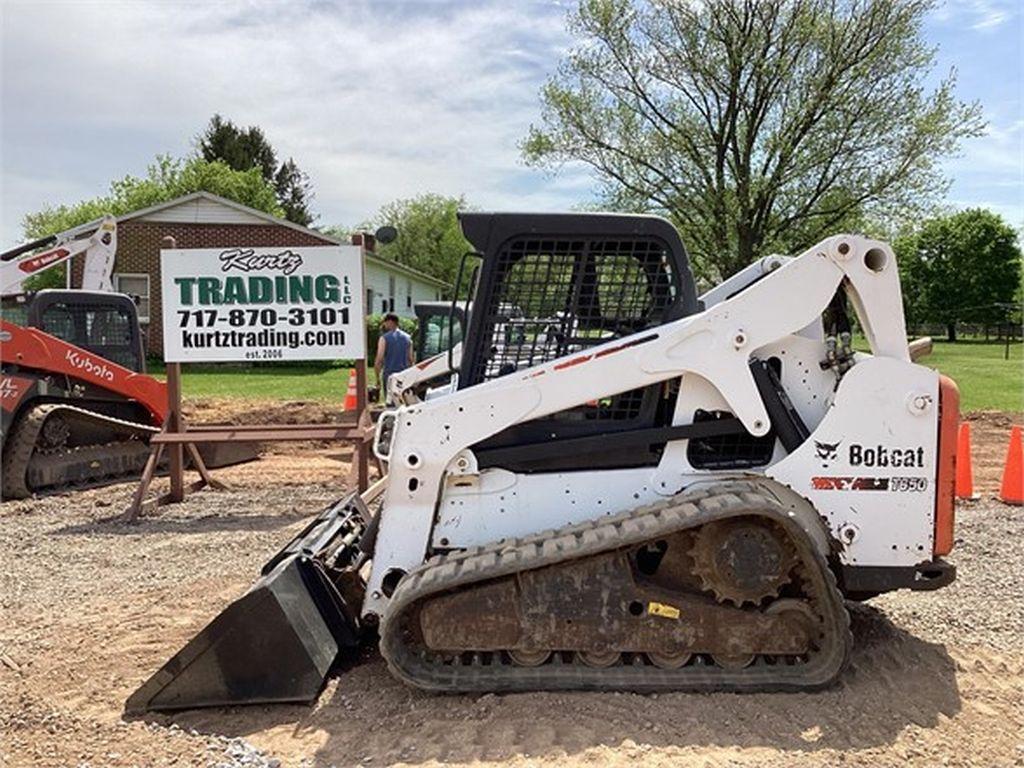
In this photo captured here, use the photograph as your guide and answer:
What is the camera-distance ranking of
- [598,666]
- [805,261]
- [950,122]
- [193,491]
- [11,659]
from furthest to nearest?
[950,122], [193,491], [11,659], [805,261], [598,666]

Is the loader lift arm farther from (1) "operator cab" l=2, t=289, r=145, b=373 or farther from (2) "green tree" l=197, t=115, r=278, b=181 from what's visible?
(2) "green tree" l=197, t=115, r=278, b=181

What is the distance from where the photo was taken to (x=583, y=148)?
931 inches

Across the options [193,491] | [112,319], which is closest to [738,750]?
[193,491]

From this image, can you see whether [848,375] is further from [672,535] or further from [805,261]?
[672,535]

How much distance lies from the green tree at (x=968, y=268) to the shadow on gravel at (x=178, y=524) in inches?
2029

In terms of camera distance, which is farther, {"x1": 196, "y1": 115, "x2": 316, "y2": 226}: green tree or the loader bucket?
{"x1": 196, "y1": 115, "x2": 316, "y2": 226}: green tree

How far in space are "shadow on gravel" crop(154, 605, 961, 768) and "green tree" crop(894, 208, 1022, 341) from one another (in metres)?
53.5

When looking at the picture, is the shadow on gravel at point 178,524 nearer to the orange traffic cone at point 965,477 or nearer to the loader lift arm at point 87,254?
the loader lift arm at point 87,254

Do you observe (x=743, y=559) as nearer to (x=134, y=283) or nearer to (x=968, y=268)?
(x=134, y=283)

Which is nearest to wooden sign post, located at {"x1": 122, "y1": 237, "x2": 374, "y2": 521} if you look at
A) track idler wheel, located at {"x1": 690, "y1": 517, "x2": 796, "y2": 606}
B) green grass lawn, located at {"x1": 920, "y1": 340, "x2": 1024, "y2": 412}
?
track idler wheel, located at {"x1": 690, "y1": 517, "x2": 796, "y2": 606}

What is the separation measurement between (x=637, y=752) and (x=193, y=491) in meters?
7.34

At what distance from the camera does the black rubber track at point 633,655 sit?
151 inches

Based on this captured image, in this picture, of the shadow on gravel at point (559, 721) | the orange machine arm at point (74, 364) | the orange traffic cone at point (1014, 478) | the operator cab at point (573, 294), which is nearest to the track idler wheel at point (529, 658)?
the shadow on gravel at point (559, 721)

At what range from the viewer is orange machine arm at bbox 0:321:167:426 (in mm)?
9773
